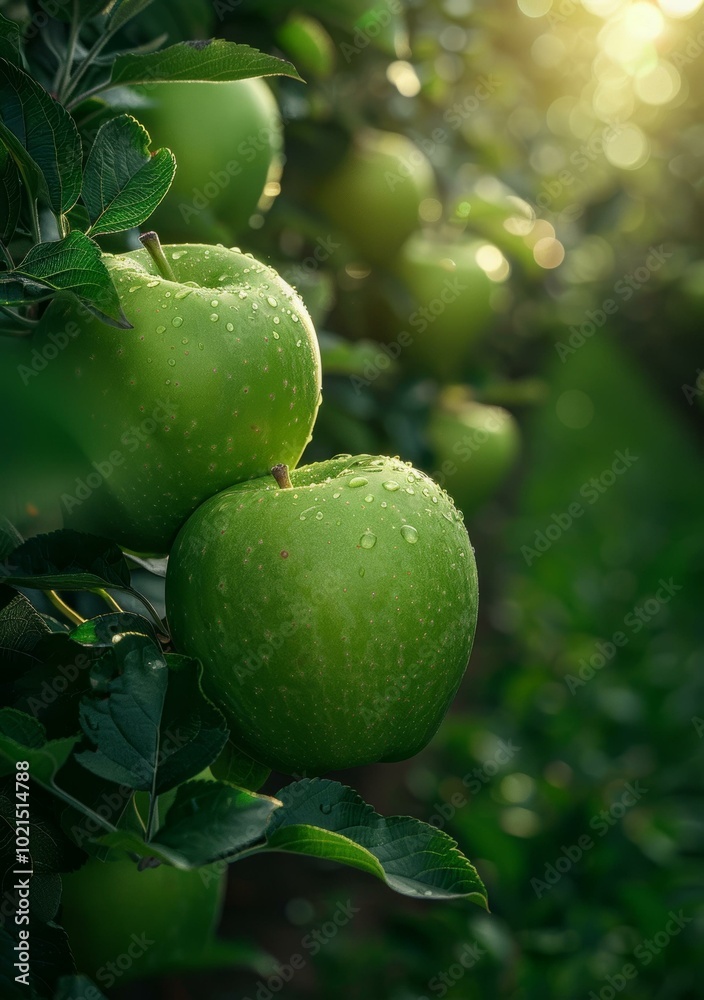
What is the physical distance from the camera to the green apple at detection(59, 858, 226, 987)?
749mm

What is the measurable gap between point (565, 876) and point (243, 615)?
59.2 inches

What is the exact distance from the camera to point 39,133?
59cm

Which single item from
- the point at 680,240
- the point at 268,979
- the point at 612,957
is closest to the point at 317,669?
the point at 612,957

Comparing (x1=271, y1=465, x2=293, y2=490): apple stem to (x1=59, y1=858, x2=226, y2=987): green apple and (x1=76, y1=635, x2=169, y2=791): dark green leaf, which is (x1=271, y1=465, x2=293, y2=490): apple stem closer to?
(x1=76, y1=635, x2=169, y2=791): dark green leaf

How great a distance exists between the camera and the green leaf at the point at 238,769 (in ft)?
2.27

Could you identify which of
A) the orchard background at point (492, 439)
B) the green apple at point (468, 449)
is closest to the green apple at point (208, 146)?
the orchard background at point (492, 439)

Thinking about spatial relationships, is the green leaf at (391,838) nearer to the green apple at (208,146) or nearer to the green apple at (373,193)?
the green apple at (208,146)

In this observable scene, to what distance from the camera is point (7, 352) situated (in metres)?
0.62

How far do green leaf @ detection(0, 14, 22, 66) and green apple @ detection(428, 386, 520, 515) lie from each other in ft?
4.34

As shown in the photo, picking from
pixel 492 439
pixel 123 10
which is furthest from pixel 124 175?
pixel 492 439

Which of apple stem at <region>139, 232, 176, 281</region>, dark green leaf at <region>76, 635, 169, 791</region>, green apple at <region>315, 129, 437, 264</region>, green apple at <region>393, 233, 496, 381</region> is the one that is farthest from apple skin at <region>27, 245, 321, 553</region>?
green apple at <region>393, 233, 496, 381</region>

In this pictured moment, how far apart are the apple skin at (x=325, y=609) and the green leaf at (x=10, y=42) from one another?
12.3 inches

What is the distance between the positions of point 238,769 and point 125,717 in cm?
18

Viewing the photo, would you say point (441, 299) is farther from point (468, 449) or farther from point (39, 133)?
point (39, 133)
